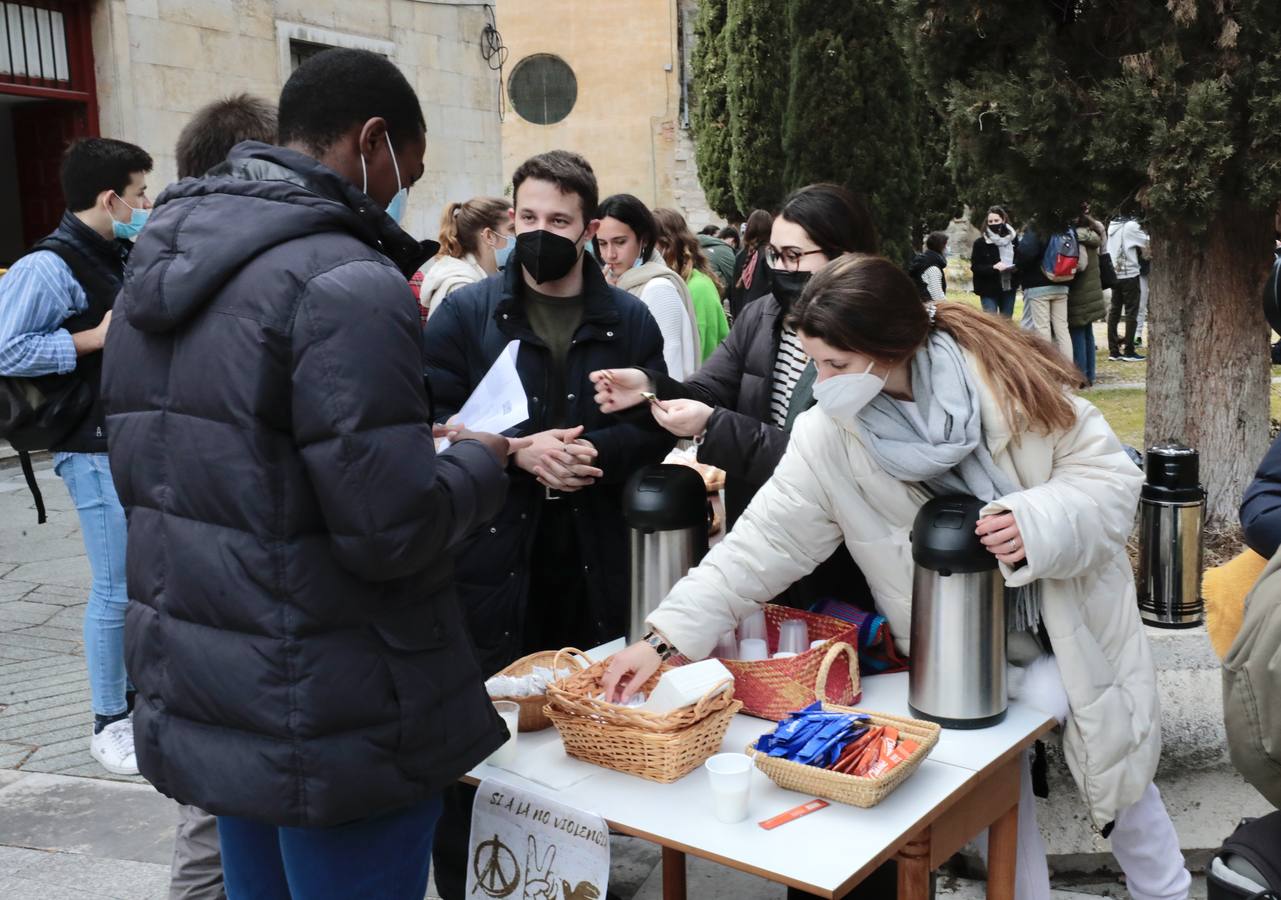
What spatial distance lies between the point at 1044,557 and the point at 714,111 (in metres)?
17.2

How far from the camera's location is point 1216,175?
14.5ft

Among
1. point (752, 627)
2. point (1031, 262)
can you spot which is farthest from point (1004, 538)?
point (1031, 262)

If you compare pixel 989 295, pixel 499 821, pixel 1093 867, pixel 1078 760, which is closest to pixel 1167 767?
pixel 1093 867

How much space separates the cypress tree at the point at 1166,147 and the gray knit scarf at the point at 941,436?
2499 millimetres

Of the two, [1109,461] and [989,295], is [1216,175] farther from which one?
[989,295]

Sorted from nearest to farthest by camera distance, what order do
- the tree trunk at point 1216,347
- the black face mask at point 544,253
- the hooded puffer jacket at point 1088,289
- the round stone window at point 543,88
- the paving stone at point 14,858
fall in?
the black face mask at point 544,253, the paving stone at point 14,858, the tree trunk at point 1216,347, the hooded puffer jacket at point 1088,289, the round stone window at point 543,88

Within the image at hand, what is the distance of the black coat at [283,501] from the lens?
1.76 m

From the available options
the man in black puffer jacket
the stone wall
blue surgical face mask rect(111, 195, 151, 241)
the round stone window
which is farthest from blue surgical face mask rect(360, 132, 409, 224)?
the round stone window

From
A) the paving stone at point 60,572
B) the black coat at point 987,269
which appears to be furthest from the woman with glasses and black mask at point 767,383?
the black coat at point 987,269

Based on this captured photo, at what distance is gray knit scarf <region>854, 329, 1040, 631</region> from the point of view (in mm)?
2406

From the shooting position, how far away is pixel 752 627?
2744 millimetres

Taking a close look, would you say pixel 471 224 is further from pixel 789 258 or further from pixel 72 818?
pixel 72 818

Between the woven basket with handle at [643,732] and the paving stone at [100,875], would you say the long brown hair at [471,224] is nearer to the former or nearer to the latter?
the paving stone at [100,875]

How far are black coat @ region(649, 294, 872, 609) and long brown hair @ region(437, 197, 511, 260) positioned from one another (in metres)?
2.95
